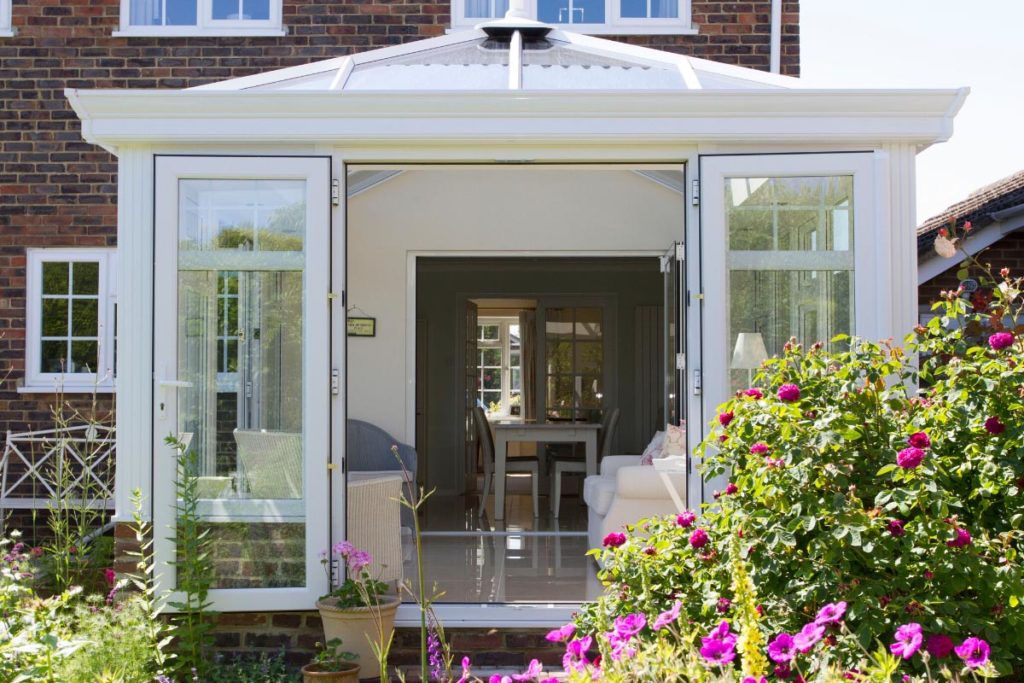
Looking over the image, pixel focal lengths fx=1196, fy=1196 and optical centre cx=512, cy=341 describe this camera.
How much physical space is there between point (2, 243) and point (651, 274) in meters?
6.77

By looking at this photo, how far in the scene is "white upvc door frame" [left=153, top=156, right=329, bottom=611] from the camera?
18.1ft

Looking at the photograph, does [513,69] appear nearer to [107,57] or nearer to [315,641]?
[315,641]

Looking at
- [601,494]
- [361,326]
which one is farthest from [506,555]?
[361,326]

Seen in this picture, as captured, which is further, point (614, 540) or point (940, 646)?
point (614, 540)

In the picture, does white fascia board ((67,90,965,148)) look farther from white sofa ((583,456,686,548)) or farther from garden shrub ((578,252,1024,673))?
white sofa ((583,456,686,548))

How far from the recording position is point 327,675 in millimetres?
4996

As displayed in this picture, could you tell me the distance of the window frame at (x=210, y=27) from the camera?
31.2ft

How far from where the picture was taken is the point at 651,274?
1324 cm

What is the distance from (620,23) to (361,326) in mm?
3322

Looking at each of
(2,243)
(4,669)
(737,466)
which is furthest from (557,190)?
(4,669)

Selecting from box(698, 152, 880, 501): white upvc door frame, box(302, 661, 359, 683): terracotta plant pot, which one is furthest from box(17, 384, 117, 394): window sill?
box(698, 152, 880, 501): white upvc door frame

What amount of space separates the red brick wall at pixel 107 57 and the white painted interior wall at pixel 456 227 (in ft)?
4.52

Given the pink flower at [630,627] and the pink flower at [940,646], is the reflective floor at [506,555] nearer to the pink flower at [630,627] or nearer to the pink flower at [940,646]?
the pink flower at [630,627]

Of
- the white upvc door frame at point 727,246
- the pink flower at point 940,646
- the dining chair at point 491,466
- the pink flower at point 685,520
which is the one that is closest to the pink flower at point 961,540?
the pink flower at point 940,646
